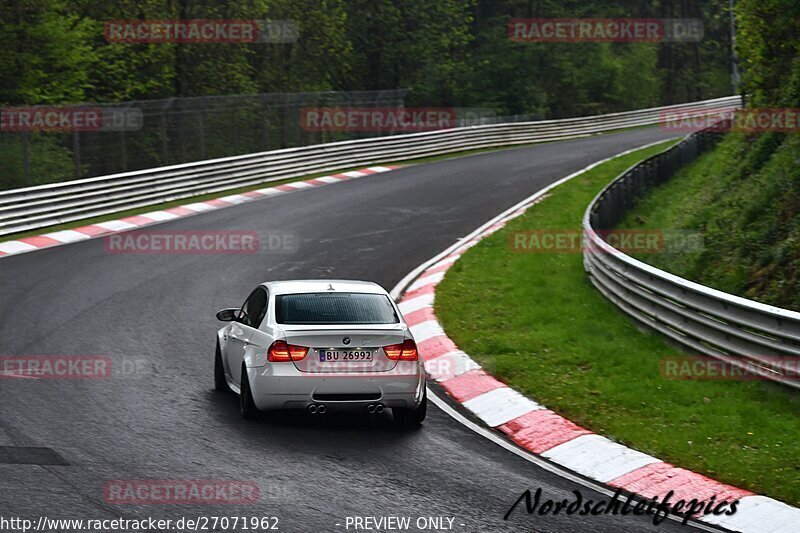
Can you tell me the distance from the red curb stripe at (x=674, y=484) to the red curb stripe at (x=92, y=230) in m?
16.2

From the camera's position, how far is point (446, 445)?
961 cm

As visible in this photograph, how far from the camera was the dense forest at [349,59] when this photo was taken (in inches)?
1367

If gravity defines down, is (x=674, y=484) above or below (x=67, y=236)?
above

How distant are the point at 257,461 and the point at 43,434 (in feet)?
6.79

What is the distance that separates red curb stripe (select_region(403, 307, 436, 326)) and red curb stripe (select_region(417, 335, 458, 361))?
38.7 inches

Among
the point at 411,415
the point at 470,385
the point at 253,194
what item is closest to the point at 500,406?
the point at 470,385

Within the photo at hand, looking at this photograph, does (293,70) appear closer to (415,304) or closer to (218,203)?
(218,203)

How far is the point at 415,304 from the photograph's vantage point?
16453 mm

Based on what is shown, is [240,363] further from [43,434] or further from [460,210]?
[460,210]

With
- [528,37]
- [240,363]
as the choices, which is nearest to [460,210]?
[240,363]

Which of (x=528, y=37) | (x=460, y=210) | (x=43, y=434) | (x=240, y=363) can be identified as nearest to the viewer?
(x=43, y=434)
